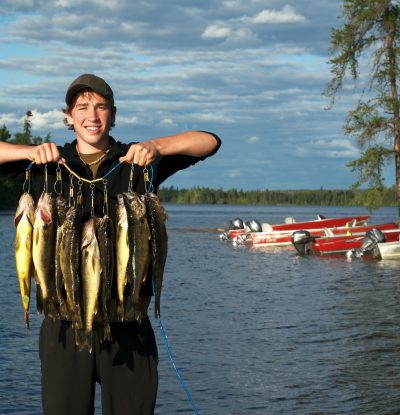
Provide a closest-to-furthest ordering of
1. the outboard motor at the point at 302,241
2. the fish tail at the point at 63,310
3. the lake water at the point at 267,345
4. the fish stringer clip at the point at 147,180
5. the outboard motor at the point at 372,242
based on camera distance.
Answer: the fish tail at the point at 63,310, the fish stringer clip at the point at 147,180, the lake water at the point at 267,345, the outboard motor at the point at 372,242, the outboard motor at the point at 302,241

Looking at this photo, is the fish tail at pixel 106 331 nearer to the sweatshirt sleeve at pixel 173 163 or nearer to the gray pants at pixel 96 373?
the gray pants at pixel 96 373

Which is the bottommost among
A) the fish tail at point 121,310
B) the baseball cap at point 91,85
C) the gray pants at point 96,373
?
the gray pants at point 96,373

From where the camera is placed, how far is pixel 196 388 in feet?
38.4

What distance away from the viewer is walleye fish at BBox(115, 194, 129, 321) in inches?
195

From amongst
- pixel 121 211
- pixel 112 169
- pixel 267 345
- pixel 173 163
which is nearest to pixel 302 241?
pixel 267 345

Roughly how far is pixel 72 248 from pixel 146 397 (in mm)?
1044

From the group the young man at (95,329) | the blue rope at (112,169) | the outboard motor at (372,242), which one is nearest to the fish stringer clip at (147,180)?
the young man at (95,329)

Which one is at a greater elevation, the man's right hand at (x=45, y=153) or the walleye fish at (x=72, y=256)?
the man's right hand at (x=45, y=153)

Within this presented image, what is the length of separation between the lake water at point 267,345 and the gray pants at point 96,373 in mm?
5506

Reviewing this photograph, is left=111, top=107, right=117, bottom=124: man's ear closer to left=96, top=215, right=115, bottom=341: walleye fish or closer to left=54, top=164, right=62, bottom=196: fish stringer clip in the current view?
left=54, top=164, right=62, bottom=196: fish stringer clip

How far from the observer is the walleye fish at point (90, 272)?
4.92 metres

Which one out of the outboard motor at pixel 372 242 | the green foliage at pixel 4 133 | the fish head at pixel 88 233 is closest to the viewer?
the fish head at pixel 88 233

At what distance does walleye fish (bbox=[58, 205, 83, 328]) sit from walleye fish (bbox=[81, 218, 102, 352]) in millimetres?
36

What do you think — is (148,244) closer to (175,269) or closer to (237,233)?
(175,269)
